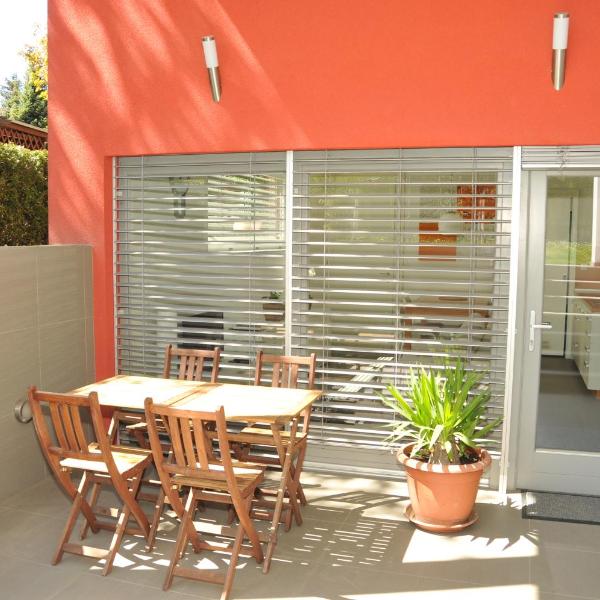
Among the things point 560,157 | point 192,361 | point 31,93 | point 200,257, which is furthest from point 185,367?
point 31,93

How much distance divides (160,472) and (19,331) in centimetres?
189

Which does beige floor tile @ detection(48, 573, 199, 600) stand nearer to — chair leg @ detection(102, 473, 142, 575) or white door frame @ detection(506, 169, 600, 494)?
chair leg @ detection(102, 473, 142, 575)

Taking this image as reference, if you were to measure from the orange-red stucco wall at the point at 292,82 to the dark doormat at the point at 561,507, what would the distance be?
2422 millimetres

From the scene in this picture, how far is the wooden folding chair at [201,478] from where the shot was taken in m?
3.72

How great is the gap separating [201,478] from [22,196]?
5329 millimetres

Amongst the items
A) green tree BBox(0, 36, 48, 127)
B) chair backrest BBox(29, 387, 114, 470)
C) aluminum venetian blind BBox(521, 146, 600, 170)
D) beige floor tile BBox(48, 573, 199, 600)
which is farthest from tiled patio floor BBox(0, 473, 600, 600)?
green tree BBox(0, 36, 48, 127)

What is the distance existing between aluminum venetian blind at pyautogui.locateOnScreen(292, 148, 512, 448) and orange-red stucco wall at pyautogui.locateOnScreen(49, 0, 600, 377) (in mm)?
248

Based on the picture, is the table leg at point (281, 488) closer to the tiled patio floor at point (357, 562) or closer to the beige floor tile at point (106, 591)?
the tiled patio floor at point (357, 562)

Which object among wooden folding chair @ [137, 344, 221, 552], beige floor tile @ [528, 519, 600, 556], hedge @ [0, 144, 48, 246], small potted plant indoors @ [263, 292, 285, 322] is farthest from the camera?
hedge @ [0, 144, 48, 246]

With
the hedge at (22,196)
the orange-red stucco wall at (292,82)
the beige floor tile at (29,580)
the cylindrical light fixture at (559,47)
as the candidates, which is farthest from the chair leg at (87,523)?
the hedge at (22,196)

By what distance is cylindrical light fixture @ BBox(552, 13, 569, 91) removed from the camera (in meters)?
4.62

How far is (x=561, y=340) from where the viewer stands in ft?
17.0

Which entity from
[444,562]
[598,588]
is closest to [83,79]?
[444,562]

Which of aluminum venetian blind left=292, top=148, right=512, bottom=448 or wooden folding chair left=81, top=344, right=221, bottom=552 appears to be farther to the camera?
aluminum venetian blind left=292, top=148, right=512, bottom=448
